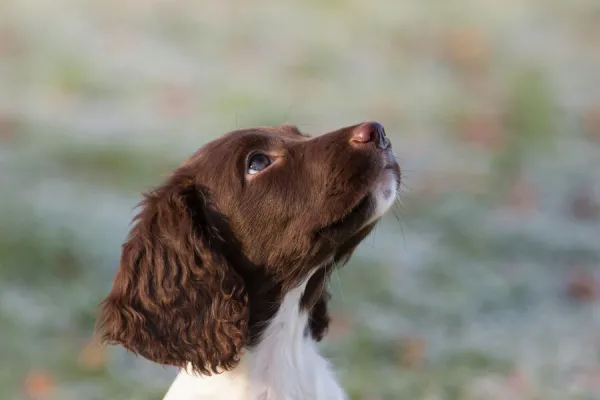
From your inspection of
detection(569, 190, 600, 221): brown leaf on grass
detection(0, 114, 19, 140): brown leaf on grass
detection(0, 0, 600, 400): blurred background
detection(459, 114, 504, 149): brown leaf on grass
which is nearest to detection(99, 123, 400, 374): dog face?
detection(0, 0, 600, 400): blurred background

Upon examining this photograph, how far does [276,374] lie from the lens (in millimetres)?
3283

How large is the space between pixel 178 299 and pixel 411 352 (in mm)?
2846

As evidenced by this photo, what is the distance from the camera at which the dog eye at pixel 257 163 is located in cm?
323

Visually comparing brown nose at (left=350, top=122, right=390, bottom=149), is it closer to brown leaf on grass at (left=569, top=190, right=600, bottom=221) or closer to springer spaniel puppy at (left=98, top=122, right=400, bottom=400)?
springer spaniel puppy at (left=98, top=122, right=400, bottom=400)

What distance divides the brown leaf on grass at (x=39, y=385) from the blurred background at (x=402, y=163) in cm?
2

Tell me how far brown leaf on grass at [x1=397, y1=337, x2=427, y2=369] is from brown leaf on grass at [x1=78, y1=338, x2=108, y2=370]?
1844 millimetres

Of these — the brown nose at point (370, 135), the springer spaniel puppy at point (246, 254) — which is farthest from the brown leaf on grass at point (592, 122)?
the brown nose at point (370, 135)

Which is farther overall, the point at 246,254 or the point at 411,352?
the point at 411,352

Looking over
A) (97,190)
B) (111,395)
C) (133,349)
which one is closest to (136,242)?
(133,349)

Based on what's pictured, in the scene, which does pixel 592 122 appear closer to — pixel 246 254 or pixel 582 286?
pixel 582 286

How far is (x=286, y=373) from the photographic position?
331 centimetres

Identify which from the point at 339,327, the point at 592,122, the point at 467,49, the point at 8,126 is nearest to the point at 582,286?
the point at 339,327

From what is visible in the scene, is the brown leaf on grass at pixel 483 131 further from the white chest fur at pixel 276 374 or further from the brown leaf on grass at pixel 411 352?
the white chest fur at pixel 276 374

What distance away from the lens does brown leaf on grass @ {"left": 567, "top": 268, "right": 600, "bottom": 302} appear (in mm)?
6422
